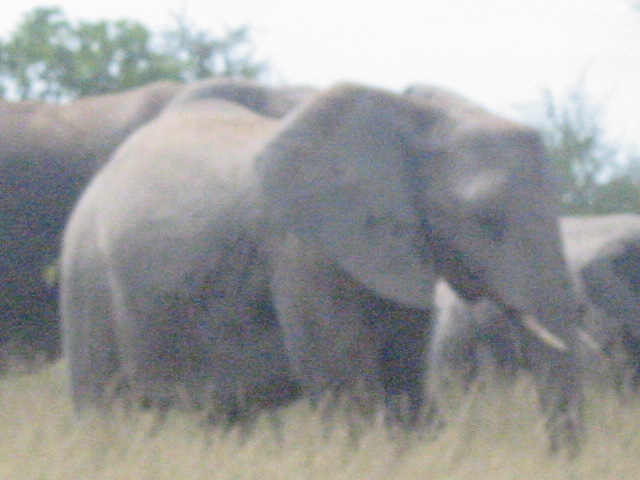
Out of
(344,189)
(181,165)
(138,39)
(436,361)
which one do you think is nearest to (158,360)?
(181,165)

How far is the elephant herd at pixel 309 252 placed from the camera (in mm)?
4594

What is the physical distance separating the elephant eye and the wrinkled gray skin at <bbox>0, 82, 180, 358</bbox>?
259cm

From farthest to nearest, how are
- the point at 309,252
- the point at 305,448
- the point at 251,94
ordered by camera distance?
the point at 251,94 → the point at 309,252 → the point at 305,448

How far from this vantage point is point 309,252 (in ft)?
15.3

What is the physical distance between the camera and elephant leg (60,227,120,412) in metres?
5.59

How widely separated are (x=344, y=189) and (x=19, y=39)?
27.5ft

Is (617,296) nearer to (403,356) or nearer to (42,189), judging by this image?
(403,356)

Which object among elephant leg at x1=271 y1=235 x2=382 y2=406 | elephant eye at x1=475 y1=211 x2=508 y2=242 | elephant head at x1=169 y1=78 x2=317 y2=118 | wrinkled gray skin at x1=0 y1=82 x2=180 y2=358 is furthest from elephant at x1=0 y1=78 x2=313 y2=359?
elephant eye at x1=475 y1=211 x2=508 y2=242

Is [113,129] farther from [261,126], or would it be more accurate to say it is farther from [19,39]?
[19,39]

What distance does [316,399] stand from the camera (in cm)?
476

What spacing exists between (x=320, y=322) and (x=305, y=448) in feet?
1.36

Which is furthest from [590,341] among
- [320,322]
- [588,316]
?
[320,322]

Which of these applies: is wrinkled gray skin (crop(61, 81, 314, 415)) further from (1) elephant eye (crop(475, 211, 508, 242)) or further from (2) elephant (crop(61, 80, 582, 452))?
(1) elephant eye (crop(475, 211, 508, 242))

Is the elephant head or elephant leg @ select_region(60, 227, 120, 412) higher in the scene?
the elephant head
